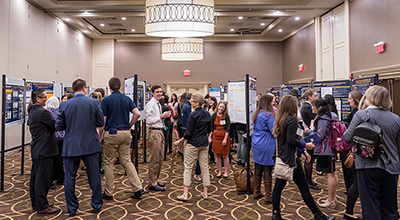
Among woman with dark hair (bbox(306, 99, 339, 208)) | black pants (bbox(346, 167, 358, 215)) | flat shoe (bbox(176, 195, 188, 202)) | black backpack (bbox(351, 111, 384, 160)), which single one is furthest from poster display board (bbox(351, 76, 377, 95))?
flat shoe (bbox(176, 195, 188, 202))

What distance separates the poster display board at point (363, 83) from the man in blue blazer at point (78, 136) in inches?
195

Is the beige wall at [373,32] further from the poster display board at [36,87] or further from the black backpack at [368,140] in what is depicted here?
the poster display board at [36,87]

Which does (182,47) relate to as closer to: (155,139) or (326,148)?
(155,139)

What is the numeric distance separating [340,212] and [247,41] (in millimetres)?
12478

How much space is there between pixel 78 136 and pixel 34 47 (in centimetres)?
742

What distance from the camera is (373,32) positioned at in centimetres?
773

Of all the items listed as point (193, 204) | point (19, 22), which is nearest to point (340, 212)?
point (193, 204)

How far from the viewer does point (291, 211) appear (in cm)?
363

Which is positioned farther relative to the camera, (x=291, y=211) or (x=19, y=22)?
(x=19, y=22)

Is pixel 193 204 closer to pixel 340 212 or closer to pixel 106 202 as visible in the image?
pixel 106 202

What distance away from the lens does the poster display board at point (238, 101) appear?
193 inches

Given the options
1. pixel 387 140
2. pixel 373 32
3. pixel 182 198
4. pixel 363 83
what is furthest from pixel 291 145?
pixel 373 32

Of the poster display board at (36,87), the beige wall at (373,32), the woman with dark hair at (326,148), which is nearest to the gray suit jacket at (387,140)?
the woman with dark hair at (326,148)

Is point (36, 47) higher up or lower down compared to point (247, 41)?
lower down
